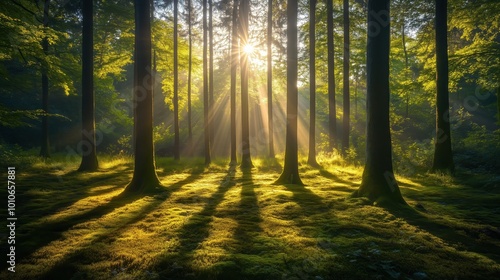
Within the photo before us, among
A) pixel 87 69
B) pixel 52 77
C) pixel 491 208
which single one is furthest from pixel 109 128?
pixel 491 208

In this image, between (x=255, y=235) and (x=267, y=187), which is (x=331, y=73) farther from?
(x=255, y=235)

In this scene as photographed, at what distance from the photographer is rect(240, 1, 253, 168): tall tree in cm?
1705

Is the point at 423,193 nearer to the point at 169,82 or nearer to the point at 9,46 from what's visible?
the point at 9,46

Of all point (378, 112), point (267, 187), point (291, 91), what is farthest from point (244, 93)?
point (378, 112)

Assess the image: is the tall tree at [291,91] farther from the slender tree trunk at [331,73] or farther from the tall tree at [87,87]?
the tall tree at [87,87]

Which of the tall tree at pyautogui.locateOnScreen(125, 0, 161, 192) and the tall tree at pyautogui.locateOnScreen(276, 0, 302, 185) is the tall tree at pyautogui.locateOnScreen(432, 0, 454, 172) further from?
the tall tree at pyautogui.locateOnScreen(125, 0, 161, 192)

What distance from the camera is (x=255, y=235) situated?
524 cm

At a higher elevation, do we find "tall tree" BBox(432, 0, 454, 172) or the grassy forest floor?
"tall tree" BBox(432, 0, 454, 172)

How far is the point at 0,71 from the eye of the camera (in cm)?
1045

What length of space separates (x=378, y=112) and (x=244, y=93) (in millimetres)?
10481

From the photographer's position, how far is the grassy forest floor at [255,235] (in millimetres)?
3830

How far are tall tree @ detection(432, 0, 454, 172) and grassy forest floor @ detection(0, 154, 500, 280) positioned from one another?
2862 mm

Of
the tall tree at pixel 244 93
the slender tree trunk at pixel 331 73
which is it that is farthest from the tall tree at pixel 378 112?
the slender tree trunk at pixel 331 73

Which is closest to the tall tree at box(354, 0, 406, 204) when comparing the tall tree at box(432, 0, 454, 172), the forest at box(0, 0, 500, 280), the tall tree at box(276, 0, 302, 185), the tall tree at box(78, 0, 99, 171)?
the forest at box(0, 0, 500, 280)
